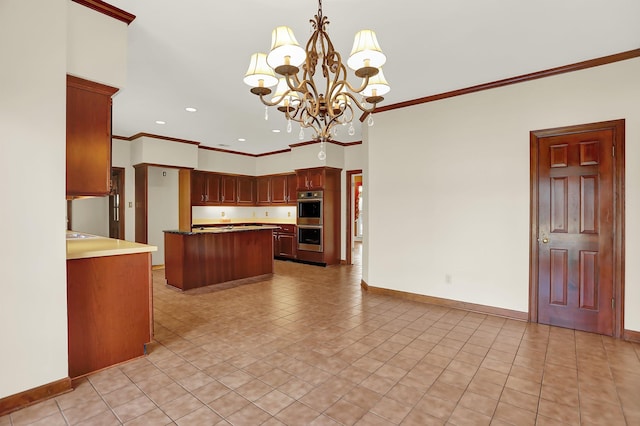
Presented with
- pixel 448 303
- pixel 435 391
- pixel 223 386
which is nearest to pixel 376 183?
pixel 448 303

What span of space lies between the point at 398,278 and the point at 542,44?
10.3 feet

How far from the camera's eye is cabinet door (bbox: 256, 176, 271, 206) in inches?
336

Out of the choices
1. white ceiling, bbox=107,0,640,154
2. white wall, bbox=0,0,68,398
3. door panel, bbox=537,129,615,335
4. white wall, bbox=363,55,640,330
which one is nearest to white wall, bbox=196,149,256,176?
white ceiling, bbox=107,0,640,154

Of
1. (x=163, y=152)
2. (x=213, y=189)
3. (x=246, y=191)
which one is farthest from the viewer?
(x=246, y=191)

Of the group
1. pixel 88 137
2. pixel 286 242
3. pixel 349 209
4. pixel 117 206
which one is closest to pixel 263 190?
pixel 286 242

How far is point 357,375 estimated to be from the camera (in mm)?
2385

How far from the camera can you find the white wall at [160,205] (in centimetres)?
659

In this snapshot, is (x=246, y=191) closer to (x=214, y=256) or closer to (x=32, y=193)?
(x=214, y=256)

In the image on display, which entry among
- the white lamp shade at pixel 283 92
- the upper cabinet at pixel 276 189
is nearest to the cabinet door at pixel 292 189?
the upper cabinet at pixel 276 189

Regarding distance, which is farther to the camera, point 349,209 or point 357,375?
point 349,209

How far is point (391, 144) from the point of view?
464 centimetres

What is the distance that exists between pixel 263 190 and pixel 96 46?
627 cm

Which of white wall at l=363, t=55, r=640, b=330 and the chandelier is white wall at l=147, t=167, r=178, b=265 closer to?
white wall at l=363, t=55, r=640, b=330

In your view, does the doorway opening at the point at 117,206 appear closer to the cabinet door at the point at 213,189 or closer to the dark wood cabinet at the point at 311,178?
the cabinet door at the point at 213,189
